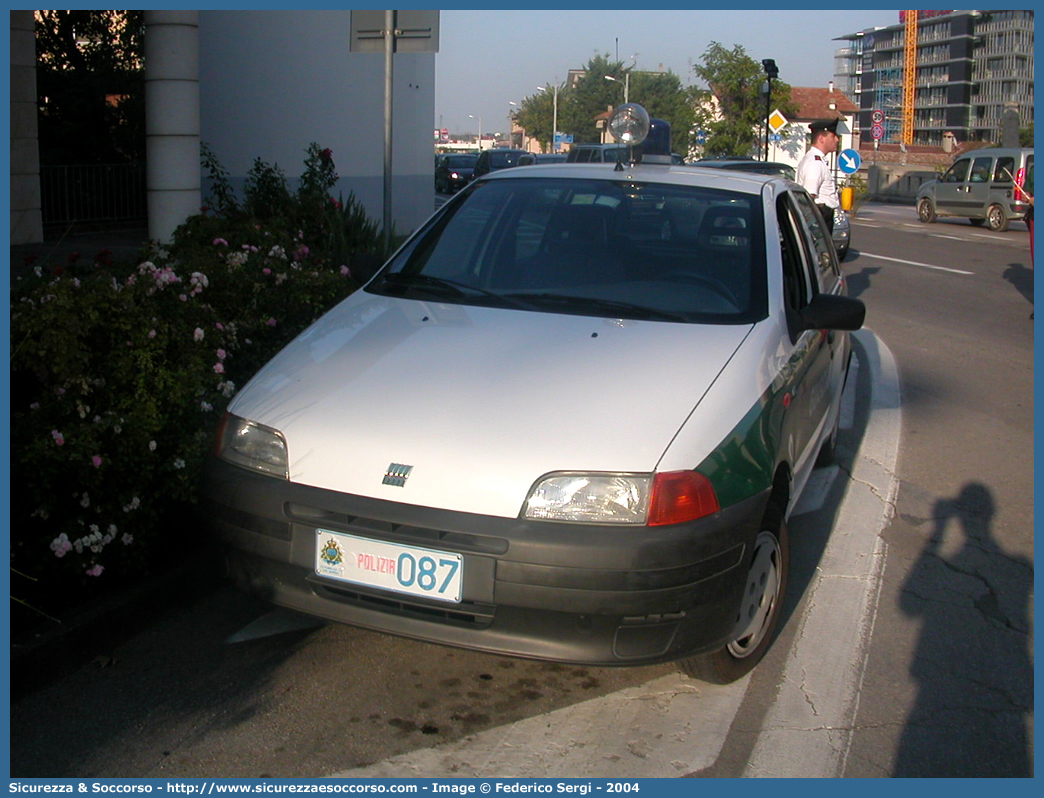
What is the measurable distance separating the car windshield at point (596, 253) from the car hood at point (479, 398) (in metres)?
0.22

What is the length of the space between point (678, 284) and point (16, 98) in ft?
39.1

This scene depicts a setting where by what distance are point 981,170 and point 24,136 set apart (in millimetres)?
23638

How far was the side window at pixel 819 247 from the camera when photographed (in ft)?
17.4

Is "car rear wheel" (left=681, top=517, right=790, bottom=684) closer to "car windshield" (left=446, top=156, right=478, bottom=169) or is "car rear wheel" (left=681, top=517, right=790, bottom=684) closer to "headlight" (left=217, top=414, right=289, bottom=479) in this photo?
"headlight" (left=217, top=414, right=289, bottom=479)

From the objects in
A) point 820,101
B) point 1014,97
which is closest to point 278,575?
point 820,101

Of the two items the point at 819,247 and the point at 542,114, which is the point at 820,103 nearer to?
the point at 542,114

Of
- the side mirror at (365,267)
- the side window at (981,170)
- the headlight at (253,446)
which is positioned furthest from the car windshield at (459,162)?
the headlight at (253,446)

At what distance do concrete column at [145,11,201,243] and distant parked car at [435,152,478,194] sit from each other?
25998 millimetres

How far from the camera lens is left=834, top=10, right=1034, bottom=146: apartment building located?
136 m

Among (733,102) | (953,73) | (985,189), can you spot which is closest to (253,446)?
(985,189)

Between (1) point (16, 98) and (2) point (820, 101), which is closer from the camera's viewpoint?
(1) point (16, 98)

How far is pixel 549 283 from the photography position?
14.6 feet

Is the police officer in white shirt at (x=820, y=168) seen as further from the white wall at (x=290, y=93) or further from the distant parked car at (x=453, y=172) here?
the distant parked car at (x=453, y=172)

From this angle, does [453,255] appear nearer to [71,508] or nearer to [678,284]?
[678,284]
